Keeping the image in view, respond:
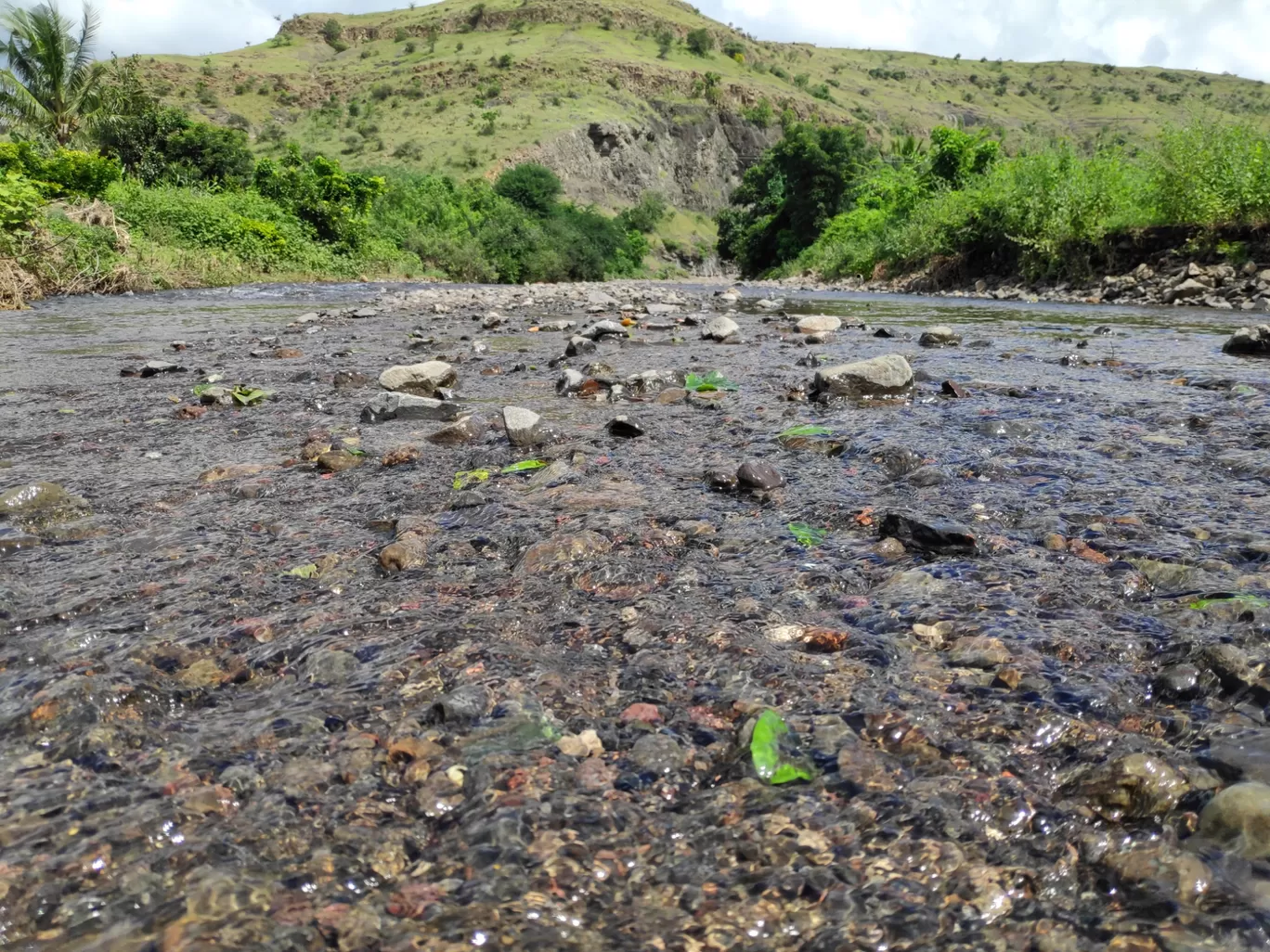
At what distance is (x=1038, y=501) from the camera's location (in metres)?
2.72

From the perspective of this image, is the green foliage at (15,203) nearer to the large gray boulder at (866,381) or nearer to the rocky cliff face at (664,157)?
the large gray boulder at (866,381)

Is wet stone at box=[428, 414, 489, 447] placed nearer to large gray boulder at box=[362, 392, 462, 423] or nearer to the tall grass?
large gray boulder at box=[362, 392, 462, 423]

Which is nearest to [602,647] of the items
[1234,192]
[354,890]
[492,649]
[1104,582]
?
[492,649]

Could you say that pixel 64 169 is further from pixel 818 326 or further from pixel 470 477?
pixel 470 477

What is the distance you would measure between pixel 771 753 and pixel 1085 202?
18.7 metres

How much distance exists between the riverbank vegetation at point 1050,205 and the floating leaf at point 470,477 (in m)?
15.8

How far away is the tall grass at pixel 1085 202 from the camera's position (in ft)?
45.2

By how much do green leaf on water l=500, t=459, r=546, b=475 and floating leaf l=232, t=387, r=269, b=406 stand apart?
2.44 m

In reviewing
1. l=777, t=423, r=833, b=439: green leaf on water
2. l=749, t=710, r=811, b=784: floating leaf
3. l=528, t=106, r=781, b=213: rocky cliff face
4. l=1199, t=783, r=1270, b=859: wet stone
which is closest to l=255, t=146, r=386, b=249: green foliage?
l=777, t=423, r=833, b=439: green leaf on water

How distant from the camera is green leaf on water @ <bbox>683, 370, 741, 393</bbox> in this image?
524 centimetres

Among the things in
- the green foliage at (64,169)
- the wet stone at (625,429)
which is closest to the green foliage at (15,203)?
the green foliage at (64,169)

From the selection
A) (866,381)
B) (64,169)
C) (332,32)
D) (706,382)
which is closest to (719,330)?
(706,382)

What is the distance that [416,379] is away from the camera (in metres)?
5.12

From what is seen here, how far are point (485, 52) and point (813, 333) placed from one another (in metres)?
98.2
